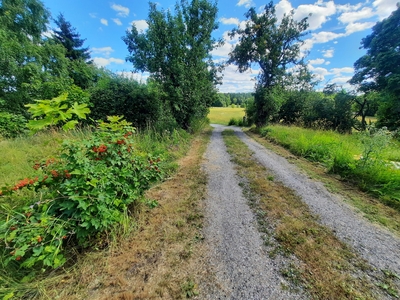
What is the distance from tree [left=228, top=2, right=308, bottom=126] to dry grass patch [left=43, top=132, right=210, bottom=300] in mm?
12762

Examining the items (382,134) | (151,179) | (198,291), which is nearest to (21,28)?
(151,179)

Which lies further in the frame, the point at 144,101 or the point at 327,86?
the point at 327,86

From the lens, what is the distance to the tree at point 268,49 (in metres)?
12.3

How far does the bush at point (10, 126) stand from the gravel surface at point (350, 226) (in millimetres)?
9122

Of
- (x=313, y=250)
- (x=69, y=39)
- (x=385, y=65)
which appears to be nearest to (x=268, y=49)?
(x=385, y=65)

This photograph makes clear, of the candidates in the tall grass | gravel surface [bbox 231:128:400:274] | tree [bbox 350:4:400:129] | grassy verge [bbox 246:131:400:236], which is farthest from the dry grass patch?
tree [bbox 350:4:400:129]

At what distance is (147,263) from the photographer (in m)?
1.76

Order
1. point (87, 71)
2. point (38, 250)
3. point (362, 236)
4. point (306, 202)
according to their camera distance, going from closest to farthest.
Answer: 1. point (38, 250)
2. point (362, 236)
3. point (306, 202)
4. point (87, 71)

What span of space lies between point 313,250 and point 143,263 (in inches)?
78.8

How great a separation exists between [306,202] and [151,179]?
283 centimetres

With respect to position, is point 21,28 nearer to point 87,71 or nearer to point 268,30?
point 87,71

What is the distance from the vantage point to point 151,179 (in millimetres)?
2418

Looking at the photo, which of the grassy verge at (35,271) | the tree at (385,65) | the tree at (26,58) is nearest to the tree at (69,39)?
the tree at (26,58)

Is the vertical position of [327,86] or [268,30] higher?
[268,30]
